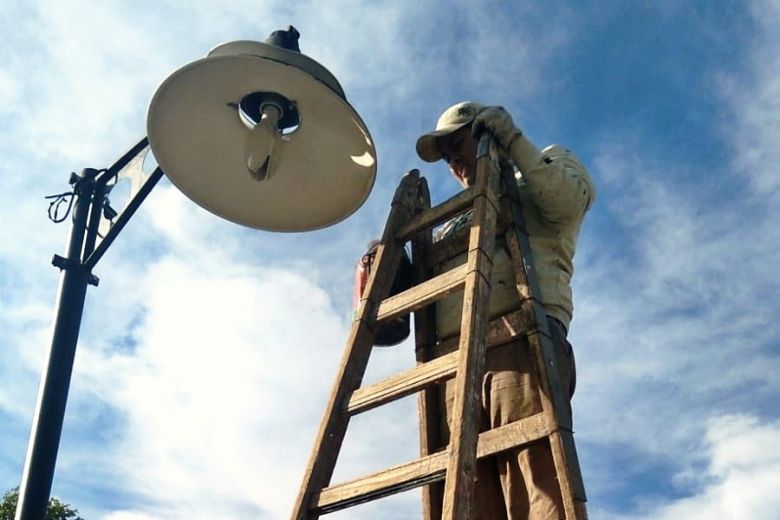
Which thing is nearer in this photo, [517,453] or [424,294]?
[517,453]

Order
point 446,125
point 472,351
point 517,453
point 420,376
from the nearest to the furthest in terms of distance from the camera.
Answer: point 472,351 → point 420,376 → point 517,453 → point 446,125

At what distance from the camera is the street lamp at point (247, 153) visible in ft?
10.8

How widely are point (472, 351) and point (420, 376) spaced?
Answer: 243 millimetres

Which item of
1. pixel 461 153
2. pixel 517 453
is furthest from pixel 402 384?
pixel 461 153

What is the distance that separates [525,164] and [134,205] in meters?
2.21

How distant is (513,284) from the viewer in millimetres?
3408

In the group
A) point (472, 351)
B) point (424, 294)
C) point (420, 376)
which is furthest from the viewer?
point (424, 294)

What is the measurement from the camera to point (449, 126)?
3875 mm

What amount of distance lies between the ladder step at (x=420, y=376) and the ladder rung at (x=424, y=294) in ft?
0.91

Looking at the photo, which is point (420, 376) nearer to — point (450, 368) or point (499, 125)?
point (450, 368)

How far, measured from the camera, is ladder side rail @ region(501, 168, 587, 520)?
2.65m

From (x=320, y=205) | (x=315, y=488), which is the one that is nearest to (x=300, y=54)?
(x=320, y=205)

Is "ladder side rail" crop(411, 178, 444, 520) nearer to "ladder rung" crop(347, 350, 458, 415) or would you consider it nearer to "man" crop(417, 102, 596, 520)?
"man" crop(417, 102, 596, 520)

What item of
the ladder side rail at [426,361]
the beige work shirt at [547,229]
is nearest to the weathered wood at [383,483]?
the ladder side rail at [426,361]
